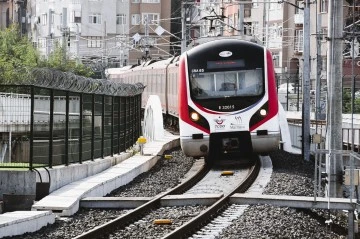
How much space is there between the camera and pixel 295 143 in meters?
45.9

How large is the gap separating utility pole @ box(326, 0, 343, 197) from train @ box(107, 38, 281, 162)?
5303 millimetres

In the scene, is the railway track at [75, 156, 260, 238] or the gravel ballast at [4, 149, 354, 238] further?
the gravel ballast at [4, 149, 354, 238]

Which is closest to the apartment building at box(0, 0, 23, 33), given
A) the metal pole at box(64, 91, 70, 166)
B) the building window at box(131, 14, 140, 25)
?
the building window at box(131, 14, 140, 25)

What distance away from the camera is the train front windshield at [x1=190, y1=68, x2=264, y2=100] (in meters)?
27.7

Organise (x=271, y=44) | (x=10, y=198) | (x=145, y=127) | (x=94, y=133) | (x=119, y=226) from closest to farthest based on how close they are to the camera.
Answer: (x=119, y=226) → (x=10, y=198) → (x=94, y=133) → (x=145, y=127) → (x=271, y=44)

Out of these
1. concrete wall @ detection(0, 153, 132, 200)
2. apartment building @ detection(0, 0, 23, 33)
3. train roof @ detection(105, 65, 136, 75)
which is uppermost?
apartment building @ detection(0, 0, 23, 33)

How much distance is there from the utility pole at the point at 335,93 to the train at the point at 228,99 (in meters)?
5.30

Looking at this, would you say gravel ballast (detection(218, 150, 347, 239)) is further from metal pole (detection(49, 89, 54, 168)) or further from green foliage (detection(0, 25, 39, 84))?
green foliage (detection(0, 25, 39, 84))

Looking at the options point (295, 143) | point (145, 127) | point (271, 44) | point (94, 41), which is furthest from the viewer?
point (94, 41)

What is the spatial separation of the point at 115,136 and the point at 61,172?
347 inches

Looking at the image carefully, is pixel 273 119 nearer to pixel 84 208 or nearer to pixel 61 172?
pixel 61 172

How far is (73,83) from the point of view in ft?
79.5

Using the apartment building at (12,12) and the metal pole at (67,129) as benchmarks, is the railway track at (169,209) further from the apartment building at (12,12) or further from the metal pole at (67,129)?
the apartment building at (12,12)

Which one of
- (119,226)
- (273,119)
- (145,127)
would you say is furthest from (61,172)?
(145,127)
